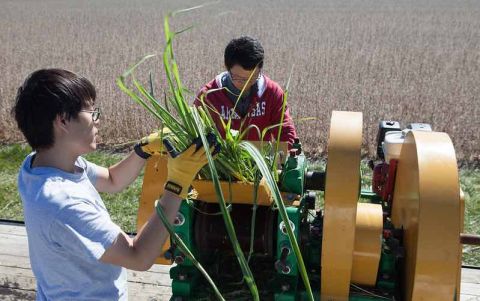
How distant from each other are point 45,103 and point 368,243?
4.40 ft

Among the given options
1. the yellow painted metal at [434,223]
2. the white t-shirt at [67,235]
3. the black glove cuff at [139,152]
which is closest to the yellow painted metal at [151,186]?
the black glove cuff at [139,152]

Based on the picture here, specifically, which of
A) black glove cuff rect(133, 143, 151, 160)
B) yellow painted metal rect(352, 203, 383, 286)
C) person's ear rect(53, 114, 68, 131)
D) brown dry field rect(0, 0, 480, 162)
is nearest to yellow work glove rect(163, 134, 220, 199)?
person's ear rect(53, 114, 68, 131)

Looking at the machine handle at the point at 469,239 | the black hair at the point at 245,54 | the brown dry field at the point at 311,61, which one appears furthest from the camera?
the brown dry field at the point at 311,61

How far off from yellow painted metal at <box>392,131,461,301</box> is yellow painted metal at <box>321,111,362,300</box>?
23 cm

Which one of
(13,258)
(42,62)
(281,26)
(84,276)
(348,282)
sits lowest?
(13,258)

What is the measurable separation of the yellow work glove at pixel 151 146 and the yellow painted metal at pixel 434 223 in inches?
41.3

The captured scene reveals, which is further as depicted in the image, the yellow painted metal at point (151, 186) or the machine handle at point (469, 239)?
the yellow painted metal at point (151, 186)

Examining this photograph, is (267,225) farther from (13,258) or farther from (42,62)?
(42,62)

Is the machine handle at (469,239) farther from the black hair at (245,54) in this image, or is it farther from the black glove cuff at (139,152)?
the black hair at (245,54)

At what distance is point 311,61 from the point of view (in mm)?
10227

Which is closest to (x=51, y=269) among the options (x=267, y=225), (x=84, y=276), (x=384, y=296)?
(x=84, y=276)

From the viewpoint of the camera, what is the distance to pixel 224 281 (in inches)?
98.4

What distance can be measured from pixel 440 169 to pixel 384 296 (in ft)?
2.10

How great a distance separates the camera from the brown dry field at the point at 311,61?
6676mm
